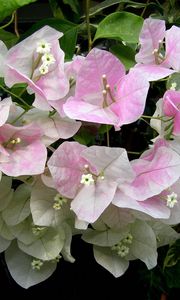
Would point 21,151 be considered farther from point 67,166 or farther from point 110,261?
point 110,261

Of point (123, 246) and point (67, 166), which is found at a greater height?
point (67, 166)

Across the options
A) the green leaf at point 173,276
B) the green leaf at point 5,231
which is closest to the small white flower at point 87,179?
the green leaf at point 5,231

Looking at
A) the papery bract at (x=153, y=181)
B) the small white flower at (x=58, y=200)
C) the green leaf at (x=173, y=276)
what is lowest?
the green leaf at (x=173, y=276)

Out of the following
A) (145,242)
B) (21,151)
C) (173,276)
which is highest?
(21,151)

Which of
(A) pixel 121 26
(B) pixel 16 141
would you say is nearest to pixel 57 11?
(A) pixel 121 26

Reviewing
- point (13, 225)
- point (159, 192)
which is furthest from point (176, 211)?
point (13, 225)

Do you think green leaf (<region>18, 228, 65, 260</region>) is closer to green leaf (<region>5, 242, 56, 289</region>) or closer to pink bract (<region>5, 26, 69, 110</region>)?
green leaf (<region>5, 242, 56, 289</region>)

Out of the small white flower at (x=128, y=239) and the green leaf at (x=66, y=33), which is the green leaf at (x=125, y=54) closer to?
the green leaf at (x=66, y=33)

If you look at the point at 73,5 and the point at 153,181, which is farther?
the point at 73,5
